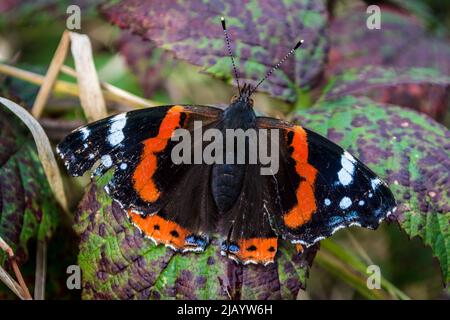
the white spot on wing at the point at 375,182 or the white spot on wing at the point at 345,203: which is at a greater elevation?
the white spot on wing at the point at 375,182

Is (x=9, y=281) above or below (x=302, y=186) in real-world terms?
below

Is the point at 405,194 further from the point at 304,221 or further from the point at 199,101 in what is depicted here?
the point at 199,101

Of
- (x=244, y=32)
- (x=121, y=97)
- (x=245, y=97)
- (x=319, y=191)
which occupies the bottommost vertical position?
(x=319, y=191)

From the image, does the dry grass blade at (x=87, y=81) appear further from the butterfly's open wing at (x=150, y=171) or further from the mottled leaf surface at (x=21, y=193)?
the butterfly's open wing at (x=150, y=171)

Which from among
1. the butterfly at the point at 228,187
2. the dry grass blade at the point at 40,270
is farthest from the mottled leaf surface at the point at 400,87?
the dry grass blade at the point at 40,270

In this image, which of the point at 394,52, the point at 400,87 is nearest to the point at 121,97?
the point at 400,87

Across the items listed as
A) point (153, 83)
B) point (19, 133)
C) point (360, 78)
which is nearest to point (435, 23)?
point (360, 78)

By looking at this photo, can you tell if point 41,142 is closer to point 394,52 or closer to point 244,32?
point 244,32
